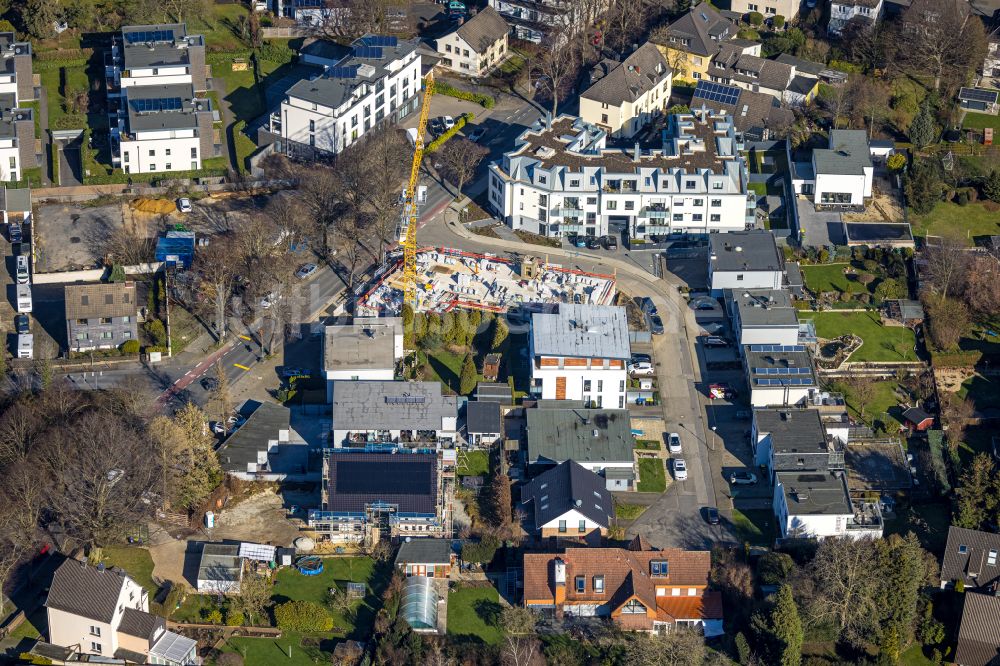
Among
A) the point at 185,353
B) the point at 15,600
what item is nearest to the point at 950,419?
the point at 185,353

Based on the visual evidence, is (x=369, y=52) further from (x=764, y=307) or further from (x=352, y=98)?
(x=764, y=307)

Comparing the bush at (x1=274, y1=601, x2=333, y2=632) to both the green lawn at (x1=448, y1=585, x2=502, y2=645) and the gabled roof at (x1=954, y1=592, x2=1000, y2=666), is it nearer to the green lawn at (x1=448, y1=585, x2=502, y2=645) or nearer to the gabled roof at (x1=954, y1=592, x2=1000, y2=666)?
the green lawn at (x1=448, y1=585, x2=502, y2=645)

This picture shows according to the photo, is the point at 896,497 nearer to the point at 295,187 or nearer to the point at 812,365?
the point at 812,365

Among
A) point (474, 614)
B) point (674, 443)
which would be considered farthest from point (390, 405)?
point (674, 443)

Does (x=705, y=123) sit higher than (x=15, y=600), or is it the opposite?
(x=705, y=123)

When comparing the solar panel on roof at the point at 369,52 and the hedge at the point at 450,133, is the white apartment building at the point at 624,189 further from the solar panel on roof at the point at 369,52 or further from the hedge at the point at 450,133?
the solar panel on roof at the point at 369,52

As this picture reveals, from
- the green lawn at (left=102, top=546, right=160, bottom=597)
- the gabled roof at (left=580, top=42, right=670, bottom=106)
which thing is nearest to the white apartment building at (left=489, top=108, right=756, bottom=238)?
the gabled roof at (left=580, top=42, right=670, bottom=106)

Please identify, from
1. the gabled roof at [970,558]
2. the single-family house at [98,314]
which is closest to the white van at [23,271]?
the single-family house at [98,314]
